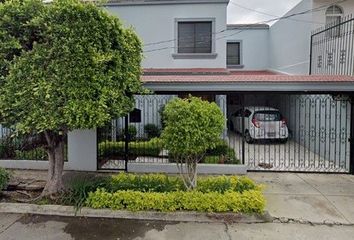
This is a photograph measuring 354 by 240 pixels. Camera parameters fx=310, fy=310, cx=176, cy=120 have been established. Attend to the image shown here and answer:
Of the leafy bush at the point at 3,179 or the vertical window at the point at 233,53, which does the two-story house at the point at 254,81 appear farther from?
the leafy bush at the point at 3,179

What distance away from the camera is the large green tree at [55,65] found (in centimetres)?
512

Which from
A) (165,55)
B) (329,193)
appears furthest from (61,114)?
(165,55)

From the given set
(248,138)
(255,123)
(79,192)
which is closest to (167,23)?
(255,123)

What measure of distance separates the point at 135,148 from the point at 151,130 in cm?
202

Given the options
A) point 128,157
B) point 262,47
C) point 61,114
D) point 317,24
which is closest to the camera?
point 61,114

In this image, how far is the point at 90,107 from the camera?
518 cm

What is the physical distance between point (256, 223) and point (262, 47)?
16.9 metres

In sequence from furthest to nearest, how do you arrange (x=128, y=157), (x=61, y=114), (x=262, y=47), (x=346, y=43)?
(x=262, y=47) → (x=346, y=43) → (x=128, y=157) → (x=61, y=114)

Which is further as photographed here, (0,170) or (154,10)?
(154,10)

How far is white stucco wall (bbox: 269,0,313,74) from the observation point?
1292cm

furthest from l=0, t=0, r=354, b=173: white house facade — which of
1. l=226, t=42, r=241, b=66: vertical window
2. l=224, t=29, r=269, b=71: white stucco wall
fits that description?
l=226, t=42, r=241, b=66: vertical window

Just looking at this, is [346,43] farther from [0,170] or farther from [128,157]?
[0,170]

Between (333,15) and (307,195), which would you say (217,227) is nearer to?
(307,195)

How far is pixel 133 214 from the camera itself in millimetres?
5508
